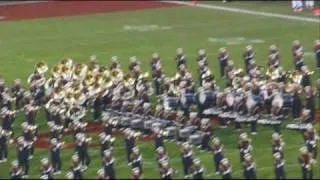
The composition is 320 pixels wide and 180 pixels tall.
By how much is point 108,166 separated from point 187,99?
626cm

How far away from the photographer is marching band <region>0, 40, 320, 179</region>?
17.7 m

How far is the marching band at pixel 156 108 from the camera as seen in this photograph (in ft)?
58.1

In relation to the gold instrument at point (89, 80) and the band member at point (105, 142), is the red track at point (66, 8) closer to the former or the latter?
the gold instrument at point (89, 80)


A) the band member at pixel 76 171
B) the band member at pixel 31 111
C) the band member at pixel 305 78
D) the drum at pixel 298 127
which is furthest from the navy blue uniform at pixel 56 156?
the band member at pixel 305 78

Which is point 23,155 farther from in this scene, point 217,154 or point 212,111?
point 212,111

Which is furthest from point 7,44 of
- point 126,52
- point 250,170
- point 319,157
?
point 250,170

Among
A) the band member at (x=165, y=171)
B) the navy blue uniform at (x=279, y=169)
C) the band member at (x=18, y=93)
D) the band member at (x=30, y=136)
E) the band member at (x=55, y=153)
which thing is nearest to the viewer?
the band member at (x=165, y=171)

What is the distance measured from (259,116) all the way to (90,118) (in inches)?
149

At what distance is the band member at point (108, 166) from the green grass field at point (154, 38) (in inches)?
182

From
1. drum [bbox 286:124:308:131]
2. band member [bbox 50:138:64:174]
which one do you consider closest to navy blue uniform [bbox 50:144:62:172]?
band member [bbox 50:138:64:174]

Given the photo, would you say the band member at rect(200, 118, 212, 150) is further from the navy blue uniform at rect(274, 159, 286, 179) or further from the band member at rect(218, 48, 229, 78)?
the band member at rect(218, 48, 229, 78)

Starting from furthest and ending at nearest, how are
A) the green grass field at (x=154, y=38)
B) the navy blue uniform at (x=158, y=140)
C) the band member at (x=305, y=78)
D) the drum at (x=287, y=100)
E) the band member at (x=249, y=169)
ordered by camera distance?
the green grass field at (x=154, y=38) → the band member at (x=305, y=78) → the drum at (x=287, y=100) → the navy blue uniform at (x=158, y=140) → the band member at (x=249, y=169)

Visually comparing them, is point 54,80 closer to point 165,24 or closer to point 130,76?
point 130,76

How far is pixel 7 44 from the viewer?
109ft
